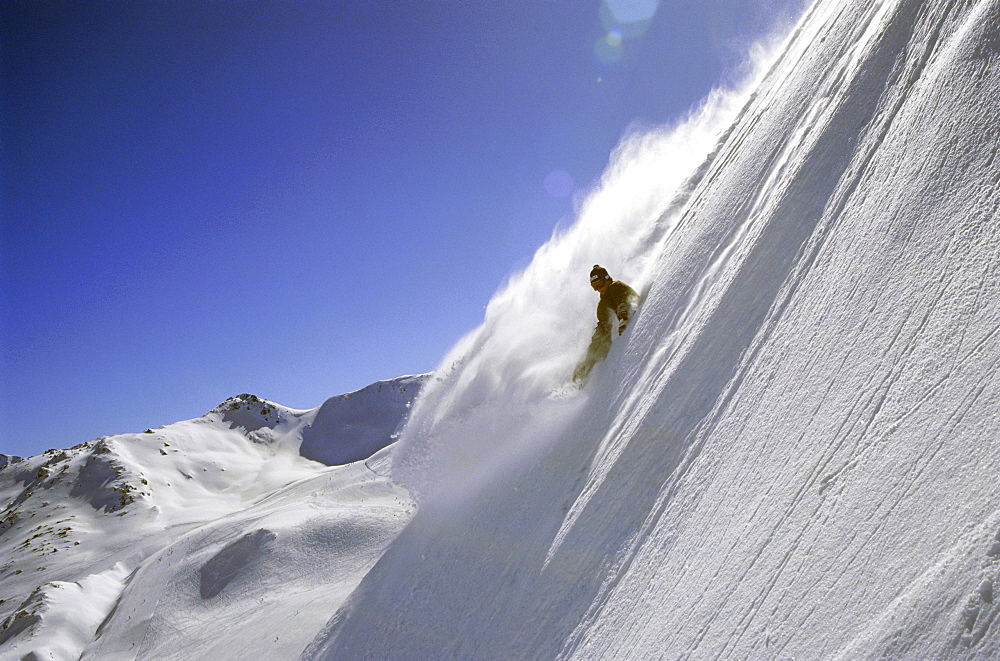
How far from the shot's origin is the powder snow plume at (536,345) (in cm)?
750

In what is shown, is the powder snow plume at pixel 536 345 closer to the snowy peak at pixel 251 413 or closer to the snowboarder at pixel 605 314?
the snowboarder at pixel 605 314

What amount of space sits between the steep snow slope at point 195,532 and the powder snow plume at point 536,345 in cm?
402

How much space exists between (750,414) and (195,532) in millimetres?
21034

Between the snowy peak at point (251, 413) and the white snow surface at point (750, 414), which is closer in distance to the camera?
the white snow surface at point (750, 414)

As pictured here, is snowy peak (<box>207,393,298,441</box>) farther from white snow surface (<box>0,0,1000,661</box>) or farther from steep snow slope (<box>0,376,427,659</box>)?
white snow surface (<box>0,0,1000,661</box>)

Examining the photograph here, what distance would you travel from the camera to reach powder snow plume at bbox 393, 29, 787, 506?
7.50 m

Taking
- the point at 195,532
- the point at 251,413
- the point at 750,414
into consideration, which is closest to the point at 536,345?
the point at 750,414

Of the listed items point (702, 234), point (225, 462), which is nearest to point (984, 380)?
point (702, 234)

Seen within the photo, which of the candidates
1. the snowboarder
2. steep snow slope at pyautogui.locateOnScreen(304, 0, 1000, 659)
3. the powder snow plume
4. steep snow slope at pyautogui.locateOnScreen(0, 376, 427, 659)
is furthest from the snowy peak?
the snowboarder

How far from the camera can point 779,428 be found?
3.74 meters

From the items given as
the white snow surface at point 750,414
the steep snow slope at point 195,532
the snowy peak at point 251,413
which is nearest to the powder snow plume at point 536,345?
the white snow surface at point 750,414

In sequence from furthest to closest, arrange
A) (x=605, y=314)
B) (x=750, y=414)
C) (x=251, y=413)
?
(x=251, y=413) → (x=605, y=314) → (x=750, y=414)

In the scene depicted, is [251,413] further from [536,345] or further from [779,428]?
[779,428]

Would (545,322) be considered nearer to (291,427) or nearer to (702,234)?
(702,234)
